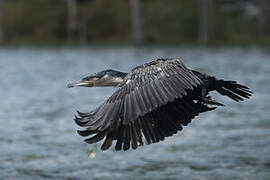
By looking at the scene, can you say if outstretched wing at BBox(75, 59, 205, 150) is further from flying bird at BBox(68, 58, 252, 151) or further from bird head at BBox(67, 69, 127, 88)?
bird head at BBox(67, 69, 127, 88)

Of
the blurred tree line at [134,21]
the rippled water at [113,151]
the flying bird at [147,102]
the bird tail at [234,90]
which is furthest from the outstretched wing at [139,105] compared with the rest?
the blurred tree line at [134,21]

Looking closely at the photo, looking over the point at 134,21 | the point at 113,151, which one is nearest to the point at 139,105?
the point at 113,151

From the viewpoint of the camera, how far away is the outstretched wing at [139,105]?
231 inches

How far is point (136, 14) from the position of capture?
42.0m

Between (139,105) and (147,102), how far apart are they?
71 millimetres

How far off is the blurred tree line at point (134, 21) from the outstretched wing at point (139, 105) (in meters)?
33.0

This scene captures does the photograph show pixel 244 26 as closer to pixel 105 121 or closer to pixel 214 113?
Result: pixel 214 113

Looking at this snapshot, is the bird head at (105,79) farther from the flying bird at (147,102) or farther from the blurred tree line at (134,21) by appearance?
the blurred tree line at (134,21)

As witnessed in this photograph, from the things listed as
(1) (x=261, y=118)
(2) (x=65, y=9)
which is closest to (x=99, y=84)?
(1) (x=261, y=118)

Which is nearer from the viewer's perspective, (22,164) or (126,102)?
(126,102)

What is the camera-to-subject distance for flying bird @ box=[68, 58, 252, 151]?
19.4 feet

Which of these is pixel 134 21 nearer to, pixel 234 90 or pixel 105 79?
pixel 234 90

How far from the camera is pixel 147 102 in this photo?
233 inches

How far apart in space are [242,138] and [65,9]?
37.1m
